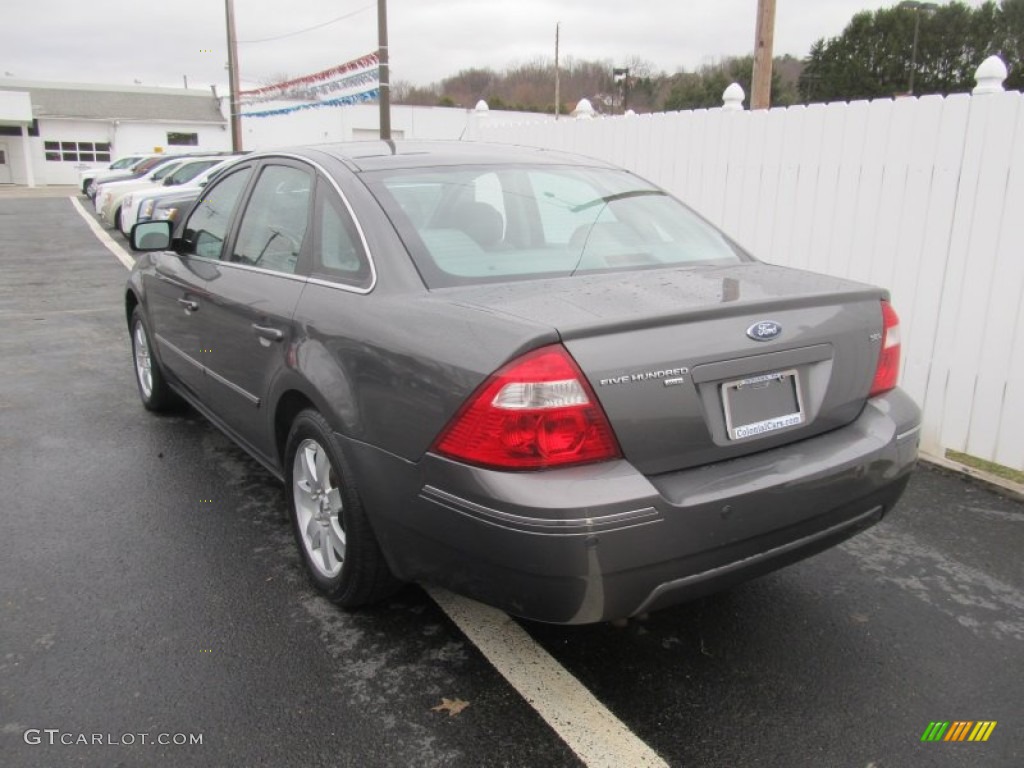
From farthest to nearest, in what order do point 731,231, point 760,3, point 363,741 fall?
point 760,3, point 731,231, point 363,741

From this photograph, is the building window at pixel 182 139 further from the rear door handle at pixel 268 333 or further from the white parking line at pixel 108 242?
the rear door handle at pixel 268 333

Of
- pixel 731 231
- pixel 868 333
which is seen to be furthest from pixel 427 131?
pixel 868 333

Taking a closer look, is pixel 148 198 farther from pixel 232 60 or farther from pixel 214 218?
pixel 232 60

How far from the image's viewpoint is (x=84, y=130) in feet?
159

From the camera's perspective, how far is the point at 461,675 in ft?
8.82

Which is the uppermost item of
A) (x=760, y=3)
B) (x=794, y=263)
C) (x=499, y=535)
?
(x=760, y=3)

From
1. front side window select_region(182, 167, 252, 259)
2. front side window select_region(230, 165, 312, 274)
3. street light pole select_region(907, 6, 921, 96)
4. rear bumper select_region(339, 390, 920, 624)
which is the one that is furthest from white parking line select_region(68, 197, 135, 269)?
street light pole select_region(907, 6, 921, 96)

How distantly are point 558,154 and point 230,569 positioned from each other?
2327 millimetres

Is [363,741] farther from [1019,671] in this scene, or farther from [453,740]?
[1019,671]

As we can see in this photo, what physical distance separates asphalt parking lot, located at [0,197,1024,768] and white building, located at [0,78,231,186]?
148ft

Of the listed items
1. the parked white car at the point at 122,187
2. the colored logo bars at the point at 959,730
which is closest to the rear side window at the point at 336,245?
the colored logo bars at the point at 959,730

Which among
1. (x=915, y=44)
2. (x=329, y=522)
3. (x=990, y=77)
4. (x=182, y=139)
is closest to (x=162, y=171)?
(x=990, y=77)

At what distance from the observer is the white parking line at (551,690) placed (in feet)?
7.63

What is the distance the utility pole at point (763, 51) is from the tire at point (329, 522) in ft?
26.1
